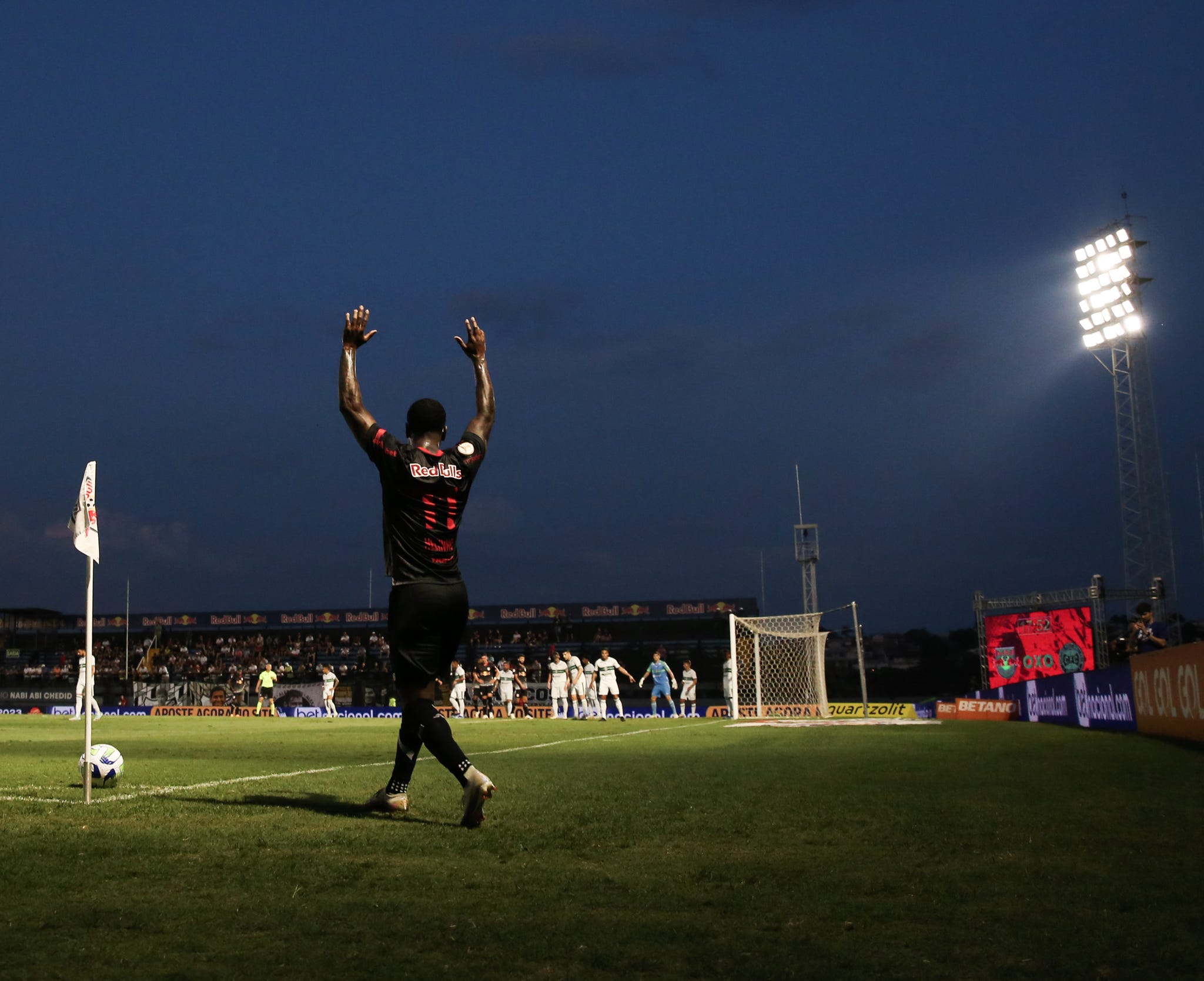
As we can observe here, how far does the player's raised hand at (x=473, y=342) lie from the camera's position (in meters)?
6.42

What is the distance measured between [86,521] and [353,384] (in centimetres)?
217

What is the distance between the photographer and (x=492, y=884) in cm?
394

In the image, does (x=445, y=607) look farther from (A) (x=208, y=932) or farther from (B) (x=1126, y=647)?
(B) (x=1126, y=647)

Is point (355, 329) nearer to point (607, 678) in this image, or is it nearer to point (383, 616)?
point (607, 678)

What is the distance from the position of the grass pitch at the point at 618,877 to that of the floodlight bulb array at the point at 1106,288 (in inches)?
1315

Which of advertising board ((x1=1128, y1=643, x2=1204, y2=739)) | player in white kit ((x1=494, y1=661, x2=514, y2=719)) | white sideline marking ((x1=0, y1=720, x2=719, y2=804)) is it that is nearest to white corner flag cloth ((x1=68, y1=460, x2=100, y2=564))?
white sideline marking ((x1=0, y1=720, x2=719, y2=804))

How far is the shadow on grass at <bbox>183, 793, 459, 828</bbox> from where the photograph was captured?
19.0ft

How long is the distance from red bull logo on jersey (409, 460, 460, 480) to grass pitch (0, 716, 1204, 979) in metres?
1.87

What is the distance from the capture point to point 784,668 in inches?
1275

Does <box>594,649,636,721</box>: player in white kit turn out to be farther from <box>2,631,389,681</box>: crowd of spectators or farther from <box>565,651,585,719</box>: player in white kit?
<box>2,631,389,681</box>: crowd of spectators

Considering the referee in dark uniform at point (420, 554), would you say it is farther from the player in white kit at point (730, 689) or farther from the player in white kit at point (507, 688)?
the player in white kit at point (507, 688)

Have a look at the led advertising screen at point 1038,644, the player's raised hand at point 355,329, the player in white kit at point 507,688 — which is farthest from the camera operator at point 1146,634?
the player in white kit at point 507,688

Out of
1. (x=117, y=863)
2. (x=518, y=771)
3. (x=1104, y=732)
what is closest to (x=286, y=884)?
(x=117, y=863)

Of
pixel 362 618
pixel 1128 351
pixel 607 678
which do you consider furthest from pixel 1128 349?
pixel 362 618
